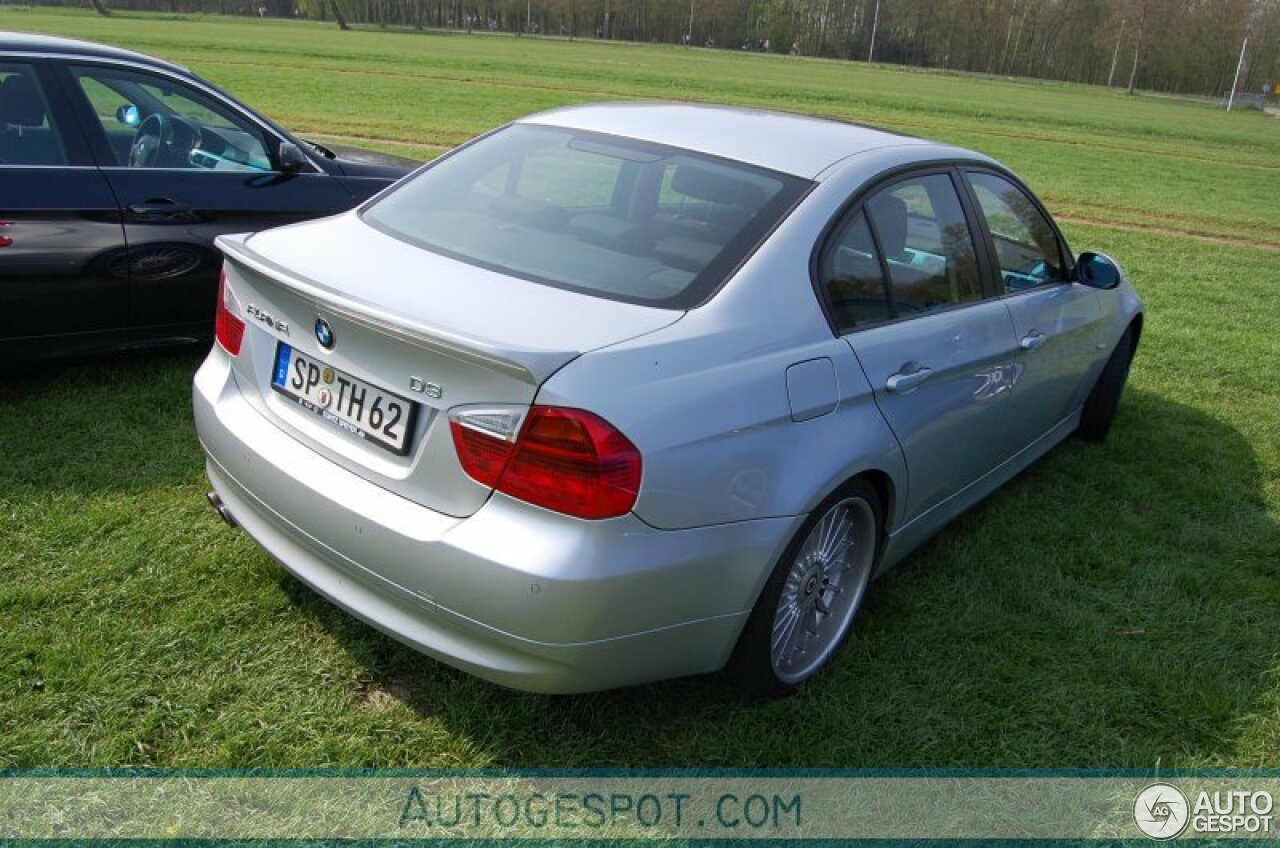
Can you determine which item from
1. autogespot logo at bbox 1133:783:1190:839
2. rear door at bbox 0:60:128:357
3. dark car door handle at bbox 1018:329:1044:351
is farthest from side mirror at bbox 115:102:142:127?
autogespot logo at bbox 1133:783:1190:839

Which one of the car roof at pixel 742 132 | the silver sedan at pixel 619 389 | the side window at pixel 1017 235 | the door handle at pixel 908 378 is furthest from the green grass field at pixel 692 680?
the car roof at pixel 742 132

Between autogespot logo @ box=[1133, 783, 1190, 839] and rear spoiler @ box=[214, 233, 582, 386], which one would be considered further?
autogespot logo @ box=[1133, 783, 1190, 839]

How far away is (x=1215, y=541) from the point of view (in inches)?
168

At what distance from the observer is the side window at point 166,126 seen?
457 cm

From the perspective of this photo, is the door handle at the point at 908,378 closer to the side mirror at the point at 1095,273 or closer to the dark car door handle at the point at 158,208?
the side mirror at the point at 1095,273

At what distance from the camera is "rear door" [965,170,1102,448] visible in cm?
386

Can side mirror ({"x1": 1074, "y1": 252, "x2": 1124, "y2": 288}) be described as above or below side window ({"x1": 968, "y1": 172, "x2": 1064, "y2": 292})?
below

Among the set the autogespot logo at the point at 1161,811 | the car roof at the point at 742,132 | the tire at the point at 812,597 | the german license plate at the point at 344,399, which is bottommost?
the autogespot logo at the point at 1161,811

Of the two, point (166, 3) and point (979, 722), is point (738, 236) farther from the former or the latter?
point (166, 3)

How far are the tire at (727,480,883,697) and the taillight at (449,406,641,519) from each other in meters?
0.62

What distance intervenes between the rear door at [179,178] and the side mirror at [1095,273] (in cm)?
374

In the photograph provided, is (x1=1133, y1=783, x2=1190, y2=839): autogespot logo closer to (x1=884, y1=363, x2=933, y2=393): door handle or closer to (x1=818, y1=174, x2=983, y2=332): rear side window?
(x1=884, y1=363, x2=933, y2=393): door handle

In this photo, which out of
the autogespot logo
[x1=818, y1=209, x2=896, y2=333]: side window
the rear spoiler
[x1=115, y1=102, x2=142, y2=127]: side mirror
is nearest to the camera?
the rear spoiler

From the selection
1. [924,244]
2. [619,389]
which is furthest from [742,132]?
[619,389]
